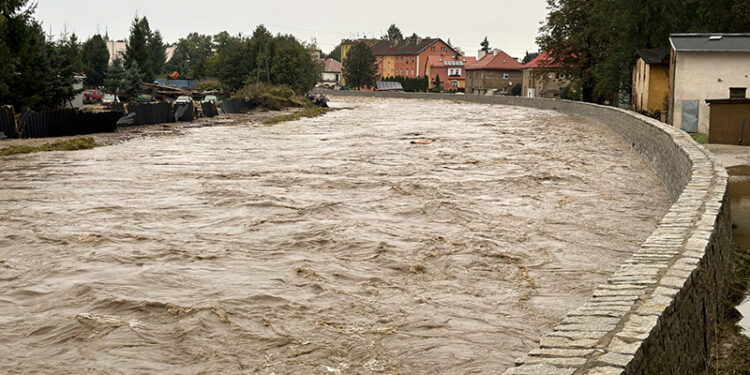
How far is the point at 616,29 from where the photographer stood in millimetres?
55094

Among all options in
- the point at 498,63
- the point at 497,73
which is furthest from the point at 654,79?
the point at 498,63

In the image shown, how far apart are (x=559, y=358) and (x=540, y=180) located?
58.9 feet

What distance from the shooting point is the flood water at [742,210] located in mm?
9734

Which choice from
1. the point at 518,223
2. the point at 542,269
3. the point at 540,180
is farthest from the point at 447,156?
the point at 542,269

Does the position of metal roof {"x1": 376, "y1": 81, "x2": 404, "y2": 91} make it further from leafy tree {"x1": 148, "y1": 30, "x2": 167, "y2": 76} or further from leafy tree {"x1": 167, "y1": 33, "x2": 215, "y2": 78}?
leafy tree {"x1": 148, "y1": 30, "x2": 167, "y2": 76}

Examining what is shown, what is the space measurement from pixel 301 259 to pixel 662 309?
25.8 ft

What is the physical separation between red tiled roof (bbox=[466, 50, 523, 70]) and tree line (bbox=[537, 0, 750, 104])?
2336 inches

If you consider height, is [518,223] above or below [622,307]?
below

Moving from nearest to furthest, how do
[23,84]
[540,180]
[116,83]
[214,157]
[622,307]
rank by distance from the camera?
[622,307] < [540,180] < [214,157] < [23,84] < [116,83]

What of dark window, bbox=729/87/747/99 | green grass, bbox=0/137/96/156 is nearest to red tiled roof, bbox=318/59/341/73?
dark window, bbox=729/87/747/99

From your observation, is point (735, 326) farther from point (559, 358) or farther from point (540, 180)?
point (540, 180)

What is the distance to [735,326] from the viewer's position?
918 cm

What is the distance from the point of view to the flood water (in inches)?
383

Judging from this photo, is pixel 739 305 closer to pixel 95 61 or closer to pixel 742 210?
pixel 742 210
